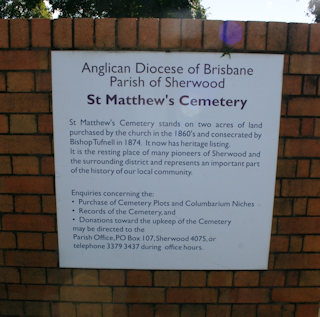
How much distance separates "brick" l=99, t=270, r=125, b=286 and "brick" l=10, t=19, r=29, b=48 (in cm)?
144

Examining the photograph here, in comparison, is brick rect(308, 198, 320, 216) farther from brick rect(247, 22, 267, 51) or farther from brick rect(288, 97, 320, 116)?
brick rect(247, 22, 267, 51)

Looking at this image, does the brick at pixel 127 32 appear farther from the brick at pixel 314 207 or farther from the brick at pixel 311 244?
the brick at pixel 311 244

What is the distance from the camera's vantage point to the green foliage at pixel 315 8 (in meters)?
21.3

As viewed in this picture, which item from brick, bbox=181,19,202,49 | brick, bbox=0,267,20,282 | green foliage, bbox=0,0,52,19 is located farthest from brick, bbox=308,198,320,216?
green foliage, bbox=0,0,52,19

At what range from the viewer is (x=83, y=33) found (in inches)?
71.9

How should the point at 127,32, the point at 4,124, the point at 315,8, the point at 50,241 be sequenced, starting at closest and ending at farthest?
the point at 127,32
the point at 4,124
the point at 50,241
the point at 315,8

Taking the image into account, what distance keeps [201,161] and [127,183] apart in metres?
0.46

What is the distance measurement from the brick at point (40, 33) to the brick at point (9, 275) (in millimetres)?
1390

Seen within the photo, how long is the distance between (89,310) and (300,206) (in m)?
1.48

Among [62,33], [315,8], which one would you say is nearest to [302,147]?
[62,33]

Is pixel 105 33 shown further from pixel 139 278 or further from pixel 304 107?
pixel 139 278

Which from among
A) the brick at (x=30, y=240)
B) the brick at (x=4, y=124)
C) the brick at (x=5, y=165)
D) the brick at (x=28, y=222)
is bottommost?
the brick at (x=30, y=240)

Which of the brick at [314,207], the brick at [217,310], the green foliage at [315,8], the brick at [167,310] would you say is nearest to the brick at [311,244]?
the brick at [314,207]

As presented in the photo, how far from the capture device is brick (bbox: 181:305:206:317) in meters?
2.09
